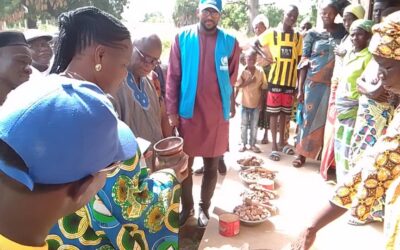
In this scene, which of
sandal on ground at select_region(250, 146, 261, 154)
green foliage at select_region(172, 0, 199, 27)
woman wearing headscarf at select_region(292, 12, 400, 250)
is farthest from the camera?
green foliage at select_region(172, 0, 199, 27)

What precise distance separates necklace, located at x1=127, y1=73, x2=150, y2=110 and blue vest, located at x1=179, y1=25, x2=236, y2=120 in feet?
3.37

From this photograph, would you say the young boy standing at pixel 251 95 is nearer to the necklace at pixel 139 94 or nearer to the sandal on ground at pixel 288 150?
the sandal on ground at pixel 288 150

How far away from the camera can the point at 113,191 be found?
126 centimetres

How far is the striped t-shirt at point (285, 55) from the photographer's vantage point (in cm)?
475

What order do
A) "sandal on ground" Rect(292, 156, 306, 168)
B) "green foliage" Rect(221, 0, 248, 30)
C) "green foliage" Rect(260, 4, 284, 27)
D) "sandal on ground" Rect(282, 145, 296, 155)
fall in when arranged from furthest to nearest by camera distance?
1. "green foliage" Rect(260, 4, 284, 27)
2. "green foliage" Rect(221, 0, 248, 30)
3. "sandal on ground" Rect(282, 145, 296, 155)
4. "sandal on ground" Rect(292, 156, 306, 168)

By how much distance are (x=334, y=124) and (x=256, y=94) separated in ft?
4.72

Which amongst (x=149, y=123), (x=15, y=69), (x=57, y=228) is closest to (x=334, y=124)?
(x=149, y=123)

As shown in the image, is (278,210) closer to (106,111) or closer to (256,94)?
(256,94)

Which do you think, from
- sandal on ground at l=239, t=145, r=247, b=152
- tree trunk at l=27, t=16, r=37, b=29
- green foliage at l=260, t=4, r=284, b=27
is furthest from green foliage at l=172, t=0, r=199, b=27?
sandal on ground at l=239, t=145, r=247, b=152

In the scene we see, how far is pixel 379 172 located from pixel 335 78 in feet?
8.03

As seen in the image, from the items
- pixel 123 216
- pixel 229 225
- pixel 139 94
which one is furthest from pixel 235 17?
pixel 123 216

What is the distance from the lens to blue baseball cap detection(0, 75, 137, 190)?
2.34ft

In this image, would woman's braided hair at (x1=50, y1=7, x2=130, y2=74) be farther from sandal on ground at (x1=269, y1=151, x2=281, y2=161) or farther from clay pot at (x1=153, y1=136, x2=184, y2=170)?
sandal on ground at (x1=269, y1=151, x2=281, y2=161)

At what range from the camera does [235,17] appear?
70.4ft
